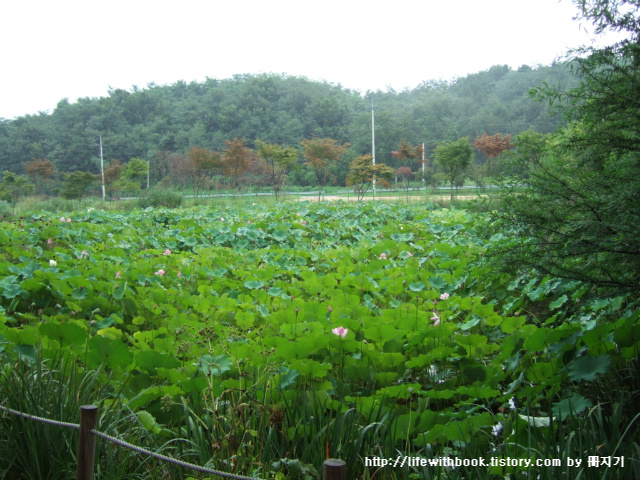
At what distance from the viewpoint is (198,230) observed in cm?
718

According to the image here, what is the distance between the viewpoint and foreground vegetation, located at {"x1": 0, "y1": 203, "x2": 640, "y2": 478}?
5.30 feet

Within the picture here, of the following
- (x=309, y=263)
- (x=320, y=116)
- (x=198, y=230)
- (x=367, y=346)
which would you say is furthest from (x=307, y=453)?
→ (x=320, y=116)

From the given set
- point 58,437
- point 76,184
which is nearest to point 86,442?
point 58,437

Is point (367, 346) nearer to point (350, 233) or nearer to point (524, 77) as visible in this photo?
point (350, 233)

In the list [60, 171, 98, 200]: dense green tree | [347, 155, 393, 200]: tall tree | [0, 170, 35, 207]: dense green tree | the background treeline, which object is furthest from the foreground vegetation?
the background treeline

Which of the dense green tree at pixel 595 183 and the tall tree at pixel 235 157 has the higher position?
the tall tree at pixel 235 157

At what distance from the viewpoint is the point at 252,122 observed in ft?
150

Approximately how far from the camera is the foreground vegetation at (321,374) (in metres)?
1.61

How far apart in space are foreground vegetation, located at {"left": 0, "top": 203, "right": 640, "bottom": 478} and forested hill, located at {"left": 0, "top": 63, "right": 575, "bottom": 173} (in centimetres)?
3842

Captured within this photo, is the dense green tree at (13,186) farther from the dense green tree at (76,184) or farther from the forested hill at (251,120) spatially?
the forested hill at (251,120)

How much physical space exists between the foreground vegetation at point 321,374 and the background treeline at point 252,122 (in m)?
37.0

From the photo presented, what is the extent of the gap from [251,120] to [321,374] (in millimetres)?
45547

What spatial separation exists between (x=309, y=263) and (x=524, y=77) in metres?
43.4

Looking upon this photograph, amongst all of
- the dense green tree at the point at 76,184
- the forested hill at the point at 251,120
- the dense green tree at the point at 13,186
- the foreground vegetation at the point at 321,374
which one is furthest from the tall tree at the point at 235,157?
the foreground vegetation at the point at 321,374
